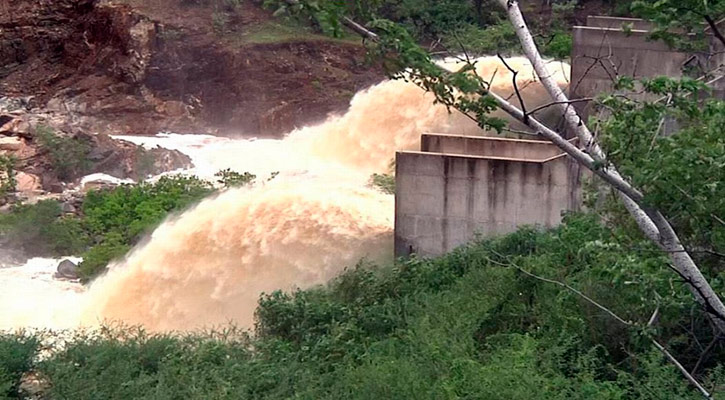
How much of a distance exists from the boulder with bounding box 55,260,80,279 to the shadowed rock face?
1035cm

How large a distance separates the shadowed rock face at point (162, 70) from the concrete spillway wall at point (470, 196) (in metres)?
15.6

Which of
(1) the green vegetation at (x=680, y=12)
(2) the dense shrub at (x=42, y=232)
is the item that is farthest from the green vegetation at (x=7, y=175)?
(1) the green vegetation at (x=680, y=12)

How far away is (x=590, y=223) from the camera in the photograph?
984cm

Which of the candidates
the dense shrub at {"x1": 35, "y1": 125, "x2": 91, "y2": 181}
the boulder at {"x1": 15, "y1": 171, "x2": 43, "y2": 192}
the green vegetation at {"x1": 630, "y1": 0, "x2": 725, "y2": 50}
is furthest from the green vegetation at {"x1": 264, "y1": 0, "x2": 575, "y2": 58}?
the green vegetation at {"x1": 630, "y1": 0, "x2": 725, "y2": 50}

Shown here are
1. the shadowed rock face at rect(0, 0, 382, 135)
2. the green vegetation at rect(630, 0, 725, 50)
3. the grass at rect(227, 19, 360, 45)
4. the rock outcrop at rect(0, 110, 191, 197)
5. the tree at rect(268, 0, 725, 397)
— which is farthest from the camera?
the grass at rect(227, 19, 360, 45)

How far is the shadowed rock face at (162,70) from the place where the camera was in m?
28.5

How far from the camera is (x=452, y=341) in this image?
28.2ft

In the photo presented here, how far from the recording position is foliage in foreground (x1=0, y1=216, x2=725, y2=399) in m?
7.51

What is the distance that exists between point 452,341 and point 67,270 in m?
10.3

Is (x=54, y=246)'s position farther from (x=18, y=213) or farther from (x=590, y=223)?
(x=590, y=223)

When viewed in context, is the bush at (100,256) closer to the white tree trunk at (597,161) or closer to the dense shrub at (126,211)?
the dense shrub at (126,211)

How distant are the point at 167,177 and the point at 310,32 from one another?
405 inches

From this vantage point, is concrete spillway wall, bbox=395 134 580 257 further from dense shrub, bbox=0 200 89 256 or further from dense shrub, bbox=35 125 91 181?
dense shrub, bbox=35 125 91 181

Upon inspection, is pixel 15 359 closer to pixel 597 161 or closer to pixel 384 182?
pixel 597 161
